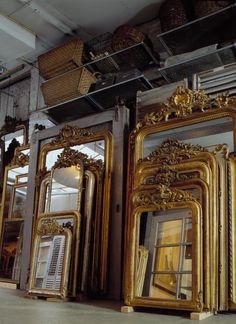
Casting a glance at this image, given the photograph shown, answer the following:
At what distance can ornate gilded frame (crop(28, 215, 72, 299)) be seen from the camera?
3.09 meters

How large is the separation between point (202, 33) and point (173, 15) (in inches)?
13.5

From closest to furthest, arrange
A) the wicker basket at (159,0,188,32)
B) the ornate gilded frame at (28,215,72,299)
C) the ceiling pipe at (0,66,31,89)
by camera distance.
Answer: the ornate gilded frame at (28,215,72,299) → the wicker basket at (159,0,188,32) → the ceiling pipe at (0,66,31,89)

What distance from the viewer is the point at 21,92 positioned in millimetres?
5719

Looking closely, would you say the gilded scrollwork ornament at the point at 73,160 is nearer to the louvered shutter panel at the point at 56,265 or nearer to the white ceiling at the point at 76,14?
the louvered shutter panel at the point at 56,265

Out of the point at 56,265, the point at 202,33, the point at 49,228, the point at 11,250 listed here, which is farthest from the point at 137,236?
the point at 11,250

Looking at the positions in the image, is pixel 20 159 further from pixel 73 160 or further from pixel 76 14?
pixel 76 14

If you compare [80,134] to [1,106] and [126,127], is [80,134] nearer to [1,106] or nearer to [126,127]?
[126,127]

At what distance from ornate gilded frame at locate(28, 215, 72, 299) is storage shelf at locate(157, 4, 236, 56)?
2.04m

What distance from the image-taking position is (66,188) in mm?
3623

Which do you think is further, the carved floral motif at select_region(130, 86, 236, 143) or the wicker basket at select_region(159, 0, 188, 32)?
the wicker basket at select_region(159, 0, 188, 32)

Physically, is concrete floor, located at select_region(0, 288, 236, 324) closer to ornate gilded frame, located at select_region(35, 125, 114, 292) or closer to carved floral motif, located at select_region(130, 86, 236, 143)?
ornate gilded frame, located at select_region(35, 125, 114, 292)

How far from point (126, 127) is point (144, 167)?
791 mm

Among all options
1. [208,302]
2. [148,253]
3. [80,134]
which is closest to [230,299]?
[208,302]

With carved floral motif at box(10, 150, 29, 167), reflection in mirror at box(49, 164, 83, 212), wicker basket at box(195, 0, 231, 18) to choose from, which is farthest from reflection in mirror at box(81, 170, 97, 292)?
wicker basket at box(195, 0, 231, 18)
